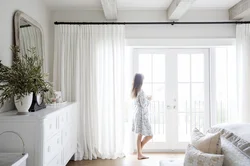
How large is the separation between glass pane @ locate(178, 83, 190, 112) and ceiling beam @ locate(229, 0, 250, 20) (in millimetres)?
1455

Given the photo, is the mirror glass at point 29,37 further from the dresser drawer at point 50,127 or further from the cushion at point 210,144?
the cushion at point 210,144

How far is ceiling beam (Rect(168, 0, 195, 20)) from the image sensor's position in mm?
2979

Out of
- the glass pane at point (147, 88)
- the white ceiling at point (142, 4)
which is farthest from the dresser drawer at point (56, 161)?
the white ceiling at point (142, 4)

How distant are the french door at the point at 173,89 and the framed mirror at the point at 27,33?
5.84 feet

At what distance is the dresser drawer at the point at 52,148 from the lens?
7.13 feet

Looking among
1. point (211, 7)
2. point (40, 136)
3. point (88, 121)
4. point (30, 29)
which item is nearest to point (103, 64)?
point (88, 121)

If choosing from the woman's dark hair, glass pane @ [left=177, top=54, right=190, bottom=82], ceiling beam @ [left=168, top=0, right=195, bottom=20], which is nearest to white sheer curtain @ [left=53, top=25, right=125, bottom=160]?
the woman's dark hair

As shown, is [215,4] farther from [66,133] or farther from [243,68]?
[66,133]

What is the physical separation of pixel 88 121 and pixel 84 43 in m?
1.39

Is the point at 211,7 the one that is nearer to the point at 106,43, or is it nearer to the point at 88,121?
the point at 106,43

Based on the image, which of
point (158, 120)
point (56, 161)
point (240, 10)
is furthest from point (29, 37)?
point (240, 10)

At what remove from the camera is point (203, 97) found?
4.11 m

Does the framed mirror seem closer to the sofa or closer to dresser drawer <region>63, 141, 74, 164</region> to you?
dresser drawer <region>63, 141, 74, 164</region>

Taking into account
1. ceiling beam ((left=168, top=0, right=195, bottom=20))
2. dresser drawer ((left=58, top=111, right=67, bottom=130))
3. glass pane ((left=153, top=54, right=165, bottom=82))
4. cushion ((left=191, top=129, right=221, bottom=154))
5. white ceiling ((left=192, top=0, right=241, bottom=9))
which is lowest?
cushion ((left=191, top=129, right=221, bottom=154))
